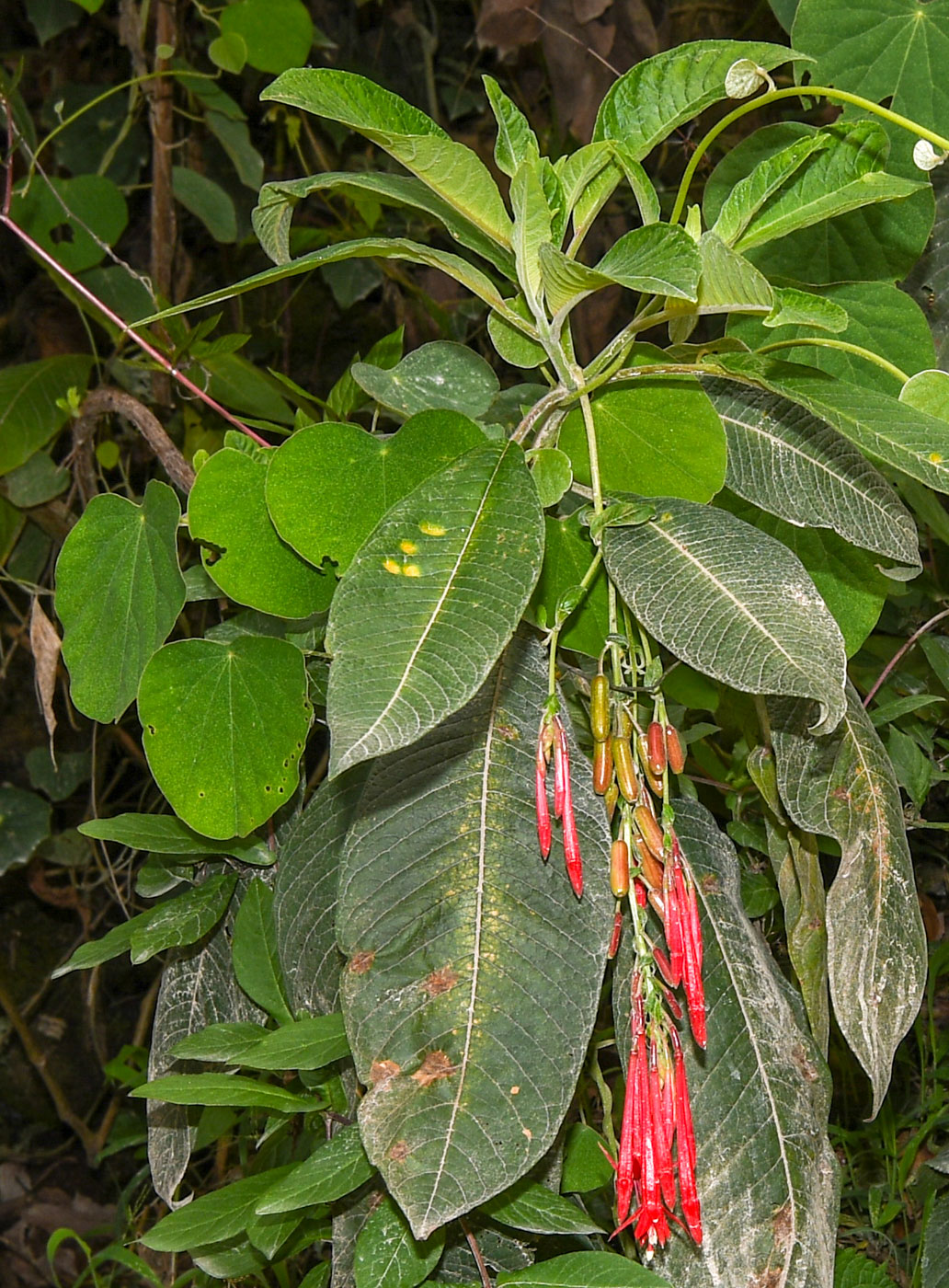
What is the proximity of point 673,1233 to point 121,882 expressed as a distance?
5.29 feet

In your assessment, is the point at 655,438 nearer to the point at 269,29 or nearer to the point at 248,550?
the point at 248,550

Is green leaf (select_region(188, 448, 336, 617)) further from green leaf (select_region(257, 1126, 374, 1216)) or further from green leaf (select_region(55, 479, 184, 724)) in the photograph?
green leaf (select_region(257, 1126, 374, 1216))

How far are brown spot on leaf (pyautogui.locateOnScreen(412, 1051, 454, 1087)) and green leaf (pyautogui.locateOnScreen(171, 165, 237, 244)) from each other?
4.79ft

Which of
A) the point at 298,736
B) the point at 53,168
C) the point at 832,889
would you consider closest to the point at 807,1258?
the point at 832,889

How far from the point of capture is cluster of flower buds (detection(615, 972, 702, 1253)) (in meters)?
0.58

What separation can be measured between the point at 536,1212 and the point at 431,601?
0.37 meters

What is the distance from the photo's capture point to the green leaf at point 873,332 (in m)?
0.80

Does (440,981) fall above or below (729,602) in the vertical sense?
below

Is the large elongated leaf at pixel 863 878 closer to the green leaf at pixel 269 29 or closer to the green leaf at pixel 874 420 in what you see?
the green leaf at pixel 874 420

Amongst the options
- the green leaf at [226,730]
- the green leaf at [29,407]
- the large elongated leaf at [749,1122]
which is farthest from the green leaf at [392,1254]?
the green leaf at [29,407]

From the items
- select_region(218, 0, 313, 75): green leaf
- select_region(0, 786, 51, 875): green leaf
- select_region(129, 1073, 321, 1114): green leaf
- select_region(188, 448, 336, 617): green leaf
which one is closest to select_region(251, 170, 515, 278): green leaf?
select_region(188, 448, 336, 617): green leaf

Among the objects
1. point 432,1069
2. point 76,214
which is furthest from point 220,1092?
point 76,214

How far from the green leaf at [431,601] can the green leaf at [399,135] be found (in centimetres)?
15

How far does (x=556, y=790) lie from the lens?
23.3 inches
